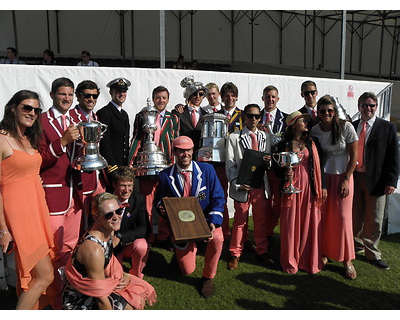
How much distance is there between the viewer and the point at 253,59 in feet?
68.0

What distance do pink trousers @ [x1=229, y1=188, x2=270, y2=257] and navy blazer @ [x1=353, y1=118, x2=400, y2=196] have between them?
1.28 m

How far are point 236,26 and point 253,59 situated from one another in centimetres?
210

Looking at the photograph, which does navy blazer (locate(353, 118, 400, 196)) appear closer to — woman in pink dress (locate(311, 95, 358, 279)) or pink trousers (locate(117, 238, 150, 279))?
woman in pink dress (locate(311, 95, 358, 279))

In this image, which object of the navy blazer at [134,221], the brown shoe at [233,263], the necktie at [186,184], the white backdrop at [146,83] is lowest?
the brown shoe at [233,263]

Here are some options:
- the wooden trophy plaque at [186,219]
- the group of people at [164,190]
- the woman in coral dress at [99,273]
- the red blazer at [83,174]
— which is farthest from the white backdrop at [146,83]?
the woman in coral dress at [99,273]

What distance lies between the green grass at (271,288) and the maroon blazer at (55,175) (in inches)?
43.1

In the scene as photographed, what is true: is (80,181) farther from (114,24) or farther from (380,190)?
(114,24)

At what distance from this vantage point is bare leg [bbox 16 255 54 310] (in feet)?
8.98

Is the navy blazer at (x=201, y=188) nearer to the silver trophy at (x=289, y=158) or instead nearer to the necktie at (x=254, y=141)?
the necktie at (x=254, y=141)

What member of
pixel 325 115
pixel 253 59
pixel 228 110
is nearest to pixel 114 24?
pixel 253 59

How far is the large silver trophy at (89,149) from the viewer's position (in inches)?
118

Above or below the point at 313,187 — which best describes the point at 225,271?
below

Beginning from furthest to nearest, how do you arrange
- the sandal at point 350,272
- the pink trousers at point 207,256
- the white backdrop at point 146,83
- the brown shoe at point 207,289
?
the white backdrop at point 146,83 < the sandal at point 350,272 < the pink trousers at point 207,256 < the brown shoe at point 207,289

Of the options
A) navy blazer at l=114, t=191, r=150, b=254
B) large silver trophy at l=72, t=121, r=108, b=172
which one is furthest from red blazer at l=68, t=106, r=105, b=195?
navy blazer at l=114, t=191, r=150, b=254
